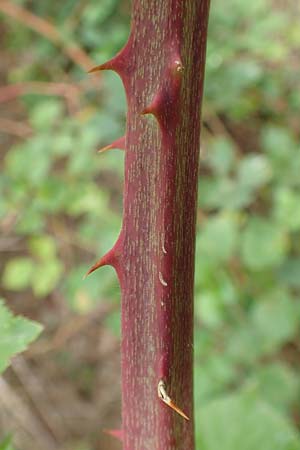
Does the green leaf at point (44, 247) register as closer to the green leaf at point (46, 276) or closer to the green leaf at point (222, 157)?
the green leaf at point (46, 276)

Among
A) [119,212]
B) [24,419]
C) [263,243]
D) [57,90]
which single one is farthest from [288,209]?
[24,419]

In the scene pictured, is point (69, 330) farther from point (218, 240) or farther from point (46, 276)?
point (218, 240)

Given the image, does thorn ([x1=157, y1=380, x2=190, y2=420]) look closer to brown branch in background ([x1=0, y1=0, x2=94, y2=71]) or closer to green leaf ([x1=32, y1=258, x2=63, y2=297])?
green leaf ([x1=32, y1=258, x2=63, y2=297])

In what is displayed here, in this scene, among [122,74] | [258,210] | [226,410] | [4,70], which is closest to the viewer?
[122,74]

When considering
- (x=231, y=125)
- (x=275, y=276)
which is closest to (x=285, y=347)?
(x=275, y=276)

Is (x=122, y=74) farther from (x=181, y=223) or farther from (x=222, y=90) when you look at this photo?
(x=222, y=90)

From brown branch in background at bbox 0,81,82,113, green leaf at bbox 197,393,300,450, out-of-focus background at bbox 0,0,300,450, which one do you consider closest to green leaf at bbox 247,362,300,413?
out-of-focus background at bbox 0,0,300,450
